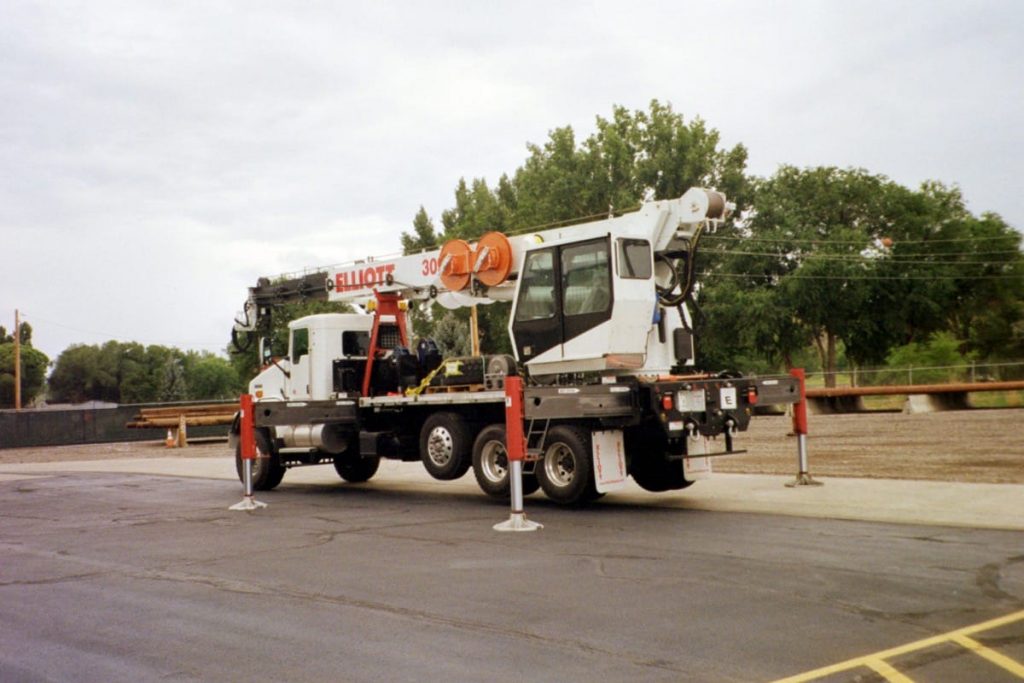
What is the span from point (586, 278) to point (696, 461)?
2994 millimetres

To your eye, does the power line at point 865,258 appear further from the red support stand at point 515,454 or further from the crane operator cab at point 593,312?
the red support stand at point 515,454

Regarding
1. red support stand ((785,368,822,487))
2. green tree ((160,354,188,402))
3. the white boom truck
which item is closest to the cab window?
the white boom truck

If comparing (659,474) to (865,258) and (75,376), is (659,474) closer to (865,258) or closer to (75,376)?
(865,258)

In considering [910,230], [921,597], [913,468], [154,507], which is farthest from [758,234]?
[921,597]

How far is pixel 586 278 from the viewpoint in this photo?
45.4 ft

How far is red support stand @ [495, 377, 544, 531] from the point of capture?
1167 cm

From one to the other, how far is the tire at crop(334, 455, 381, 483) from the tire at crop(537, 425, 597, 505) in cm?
649

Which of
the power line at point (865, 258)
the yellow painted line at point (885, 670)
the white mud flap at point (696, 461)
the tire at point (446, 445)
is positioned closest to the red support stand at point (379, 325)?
the tire at point (446, 445)

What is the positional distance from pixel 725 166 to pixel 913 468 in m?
43.1

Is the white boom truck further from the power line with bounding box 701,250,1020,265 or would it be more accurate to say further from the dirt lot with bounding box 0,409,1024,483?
the power line with bounding box 701,250,1020,265

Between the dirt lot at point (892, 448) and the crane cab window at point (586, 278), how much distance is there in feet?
18.1

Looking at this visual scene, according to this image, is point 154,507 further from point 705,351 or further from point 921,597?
point 705,351

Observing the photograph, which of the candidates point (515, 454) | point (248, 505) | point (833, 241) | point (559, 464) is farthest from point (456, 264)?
point (833, 241)

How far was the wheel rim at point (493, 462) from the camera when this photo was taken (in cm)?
1437
